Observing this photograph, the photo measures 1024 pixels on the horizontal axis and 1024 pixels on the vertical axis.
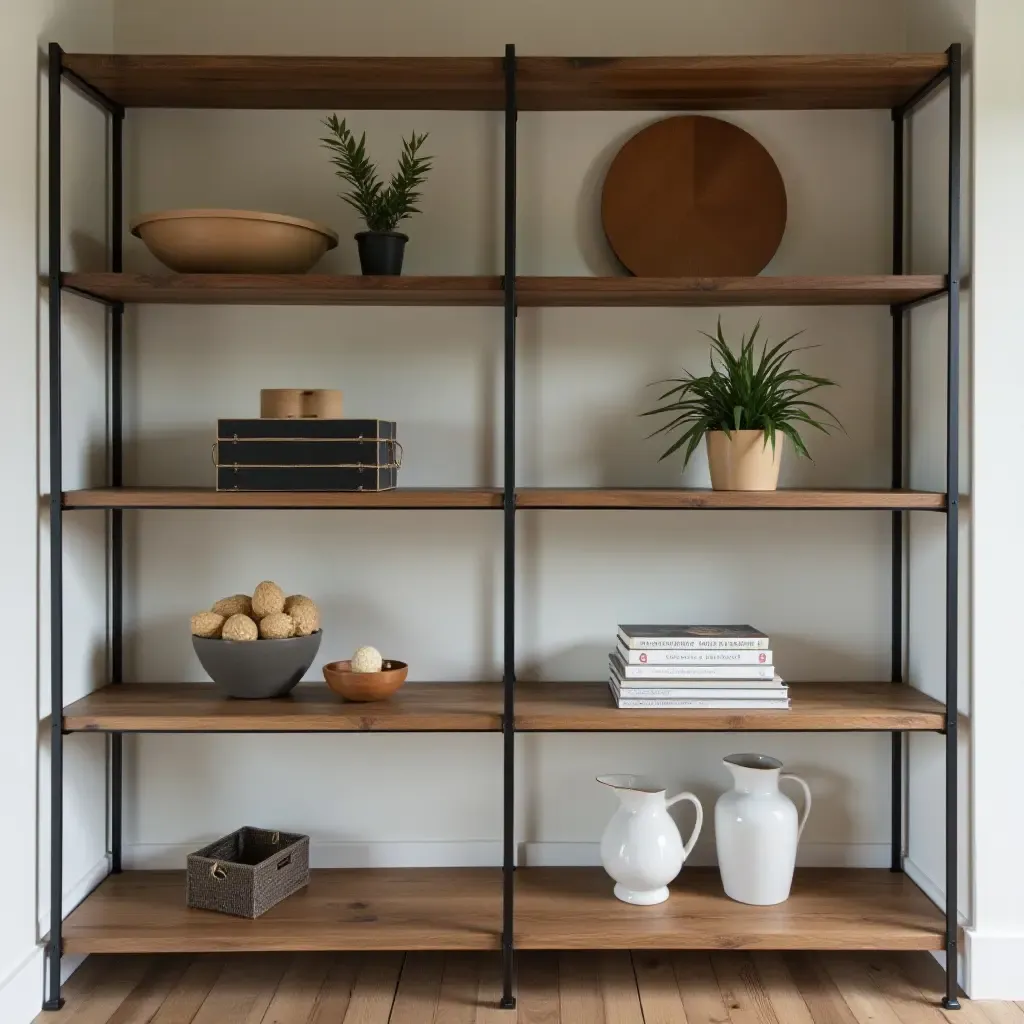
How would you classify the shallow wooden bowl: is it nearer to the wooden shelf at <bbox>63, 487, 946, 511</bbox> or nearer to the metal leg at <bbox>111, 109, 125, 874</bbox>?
the metal leg at <bbox>111, 109, 125, 874</bbox>

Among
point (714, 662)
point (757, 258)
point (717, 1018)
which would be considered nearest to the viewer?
point (717, 1018)

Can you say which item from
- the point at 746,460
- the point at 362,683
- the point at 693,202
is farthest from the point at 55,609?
the point at 693,202

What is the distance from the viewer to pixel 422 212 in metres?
2.60

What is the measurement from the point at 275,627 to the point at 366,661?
21 cm

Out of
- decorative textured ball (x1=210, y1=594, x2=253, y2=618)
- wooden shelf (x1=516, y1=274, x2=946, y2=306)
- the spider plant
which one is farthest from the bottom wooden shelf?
wooden shelf (x1=516, y1=274, x2=946, y2=306)

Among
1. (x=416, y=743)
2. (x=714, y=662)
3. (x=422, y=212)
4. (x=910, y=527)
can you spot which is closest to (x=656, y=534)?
(x=714, y=662)

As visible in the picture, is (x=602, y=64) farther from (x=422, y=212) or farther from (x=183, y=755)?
(x=183, y=755)

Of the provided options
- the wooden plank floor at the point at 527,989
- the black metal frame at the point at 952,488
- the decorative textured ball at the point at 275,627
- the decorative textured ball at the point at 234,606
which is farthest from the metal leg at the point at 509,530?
the black metal frame at the point at 952,488

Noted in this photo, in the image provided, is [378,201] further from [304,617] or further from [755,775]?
[755,775]

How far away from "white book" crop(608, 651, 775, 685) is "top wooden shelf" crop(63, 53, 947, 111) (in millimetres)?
1258

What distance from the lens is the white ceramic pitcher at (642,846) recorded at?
237 cm

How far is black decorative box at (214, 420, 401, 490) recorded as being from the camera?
7.41ft

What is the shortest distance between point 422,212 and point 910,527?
1.40 m

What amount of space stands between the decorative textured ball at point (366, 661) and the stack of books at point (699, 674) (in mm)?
535
